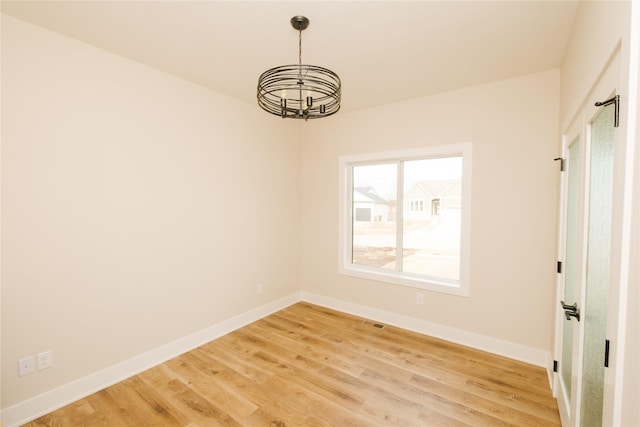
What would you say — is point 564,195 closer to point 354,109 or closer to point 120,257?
point 354,109

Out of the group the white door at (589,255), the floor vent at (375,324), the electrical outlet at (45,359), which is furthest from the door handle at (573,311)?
the electrical outlet at (45,359)

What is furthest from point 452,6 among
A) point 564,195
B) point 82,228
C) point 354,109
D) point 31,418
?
point 31,418

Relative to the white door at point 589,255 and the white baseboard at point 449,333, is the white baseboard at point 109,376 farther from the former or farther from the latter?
the white door at point 589,255

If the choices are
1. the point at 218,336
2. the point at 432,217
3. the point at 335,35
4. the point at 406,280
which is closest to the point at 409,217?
the point at 432,217

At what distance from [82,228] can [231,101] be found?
198 cm

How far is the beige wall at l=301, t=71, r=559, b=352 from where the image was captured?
8.75ft

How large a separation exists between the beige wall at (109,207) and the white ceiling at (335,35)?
32 cm

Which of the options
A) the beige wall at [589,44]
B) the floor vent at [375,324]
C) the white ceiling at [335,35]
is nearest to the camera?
the beige wall at [589,44]

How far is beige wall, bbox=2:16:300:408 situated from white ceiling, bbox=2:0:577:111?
32 cm

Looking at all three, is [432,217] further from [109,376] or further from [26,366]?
[26,366]

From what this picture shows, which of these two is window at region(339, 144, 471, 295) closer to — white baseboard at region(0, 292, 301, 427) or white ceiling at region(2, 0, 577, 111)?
white ceiling at region(2, 0, 577, 111)

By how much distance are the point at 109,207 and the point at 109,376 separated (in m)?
1.40

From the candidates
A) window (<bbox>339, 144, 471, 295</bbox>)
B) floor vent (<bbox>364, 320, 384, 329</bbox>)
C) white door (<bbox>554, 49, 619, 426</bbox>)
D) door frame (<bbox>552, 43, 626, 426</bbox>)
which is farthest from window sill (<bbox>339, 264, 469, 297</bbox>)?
white door (<bbox>554, 49, 619, 426</bbox>)

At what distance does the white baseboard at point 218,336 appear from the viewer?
2055 millimetres
